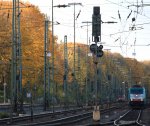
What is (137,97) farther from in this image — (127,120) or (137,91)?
(127,120)

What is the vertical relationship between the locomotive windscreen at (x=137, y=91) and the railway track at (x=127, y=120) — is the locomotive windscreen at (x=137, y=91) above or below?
above

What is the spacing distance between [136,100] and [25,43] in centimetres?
2266

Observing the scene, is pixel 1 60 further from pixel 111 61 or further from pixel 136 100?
pixel 111 61

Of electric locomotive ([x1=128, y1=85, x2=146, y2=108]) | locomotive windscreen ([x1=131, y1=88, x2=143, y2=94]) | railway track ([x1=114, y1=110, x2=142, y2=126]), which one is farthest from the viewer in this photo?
locomotive windscreen ([x1=131, y1=88, x2=143, y2=94])

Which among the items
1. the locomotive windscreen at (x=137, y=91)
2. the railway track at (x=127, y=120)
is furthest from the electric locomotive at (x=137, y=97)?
the railway track at (x=127, y=120)

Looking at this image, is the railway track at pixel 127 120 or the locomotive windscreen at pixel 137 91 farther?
the locomotive windscreen at pixel 137 91

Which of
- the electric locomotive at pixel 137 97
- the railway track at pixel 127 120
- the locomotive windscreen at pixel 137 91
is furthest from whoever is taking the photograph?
the locomotive windscreen at pixel 137 91

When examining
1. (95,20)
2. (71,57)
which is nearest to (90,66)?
(71,57)

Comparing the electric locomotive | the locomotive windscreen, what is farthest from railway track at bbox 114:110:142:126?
the locomotive windscreen

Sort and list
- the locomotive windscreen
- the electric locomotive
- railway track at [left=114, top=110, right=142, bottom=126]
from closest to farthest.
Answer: railway track at [left=114, top=110, right=142, bottom=126]
the electric locomotive
the locomotive windscreen

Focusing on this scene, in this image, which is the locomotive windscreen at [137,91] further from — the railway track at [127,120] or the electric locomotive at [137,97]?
the railway track at [127,120]

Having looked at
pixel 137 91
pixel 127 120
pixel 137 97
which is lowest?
pixel 127 120

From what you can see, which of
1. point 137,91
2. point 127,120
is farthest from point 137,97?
point 127,120

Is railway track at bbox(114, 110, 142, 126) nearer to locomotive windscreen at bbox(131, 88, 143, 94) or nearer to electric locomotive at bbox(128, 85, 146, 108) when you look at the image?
electric locomotive at bbox(128, 85, 146, 108)
